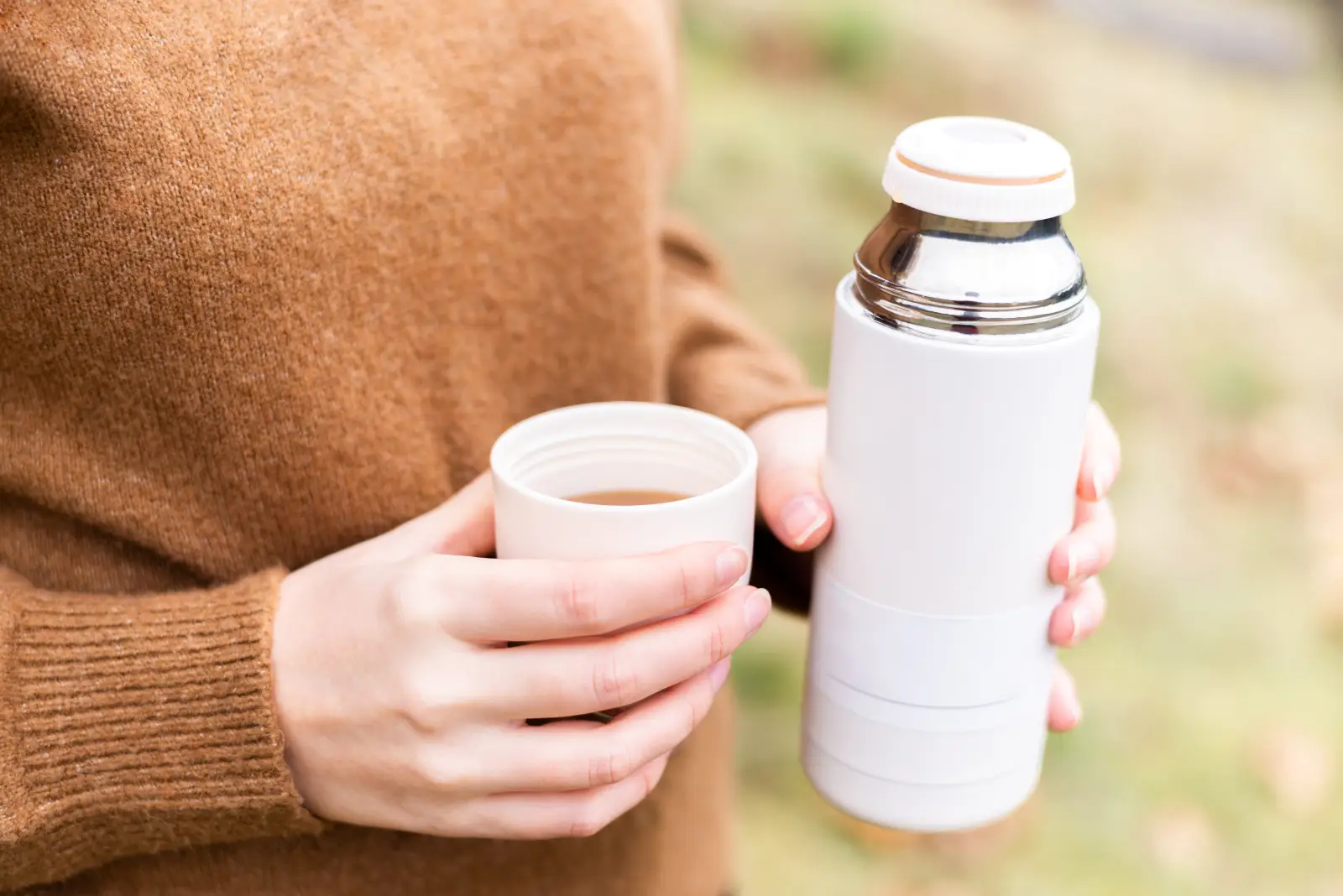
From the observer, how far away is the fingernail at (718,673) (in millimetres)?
664

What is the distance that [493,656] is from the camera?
0.58m

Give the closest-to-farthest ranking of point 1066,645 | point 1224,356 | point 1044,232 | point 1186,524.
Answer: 1. point 1044,232
2. point 1066,645
3. point 1186,524
4. point 1224,356

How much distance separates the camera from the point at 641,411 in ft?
2.27

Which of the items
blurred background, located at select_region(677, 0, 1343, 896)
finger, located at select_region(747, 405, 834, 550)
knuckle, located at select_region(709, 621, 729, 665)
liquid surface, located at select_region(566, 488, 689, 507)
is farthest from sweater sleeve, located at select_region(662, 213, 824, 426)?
blurred background, located at select_region(677, 0, 1343, 896)

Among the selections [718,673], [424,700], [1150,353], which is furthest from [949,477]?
[1150,353]

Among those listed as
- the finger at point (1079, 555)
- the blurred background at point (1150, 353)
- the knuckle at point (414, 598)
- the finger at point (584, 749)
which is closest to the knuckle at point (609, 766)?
the finger at point (584, 749)

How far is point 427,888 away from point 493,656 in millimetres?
257

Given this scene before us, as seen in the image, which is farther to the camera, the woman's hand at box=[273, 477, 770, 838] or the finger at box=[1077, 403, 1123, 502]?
the finger at box=[1077, 403, 1123, 502]

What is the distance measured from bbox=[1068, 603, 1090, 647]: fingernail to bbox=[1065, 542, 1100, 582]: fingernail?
0.03 meters

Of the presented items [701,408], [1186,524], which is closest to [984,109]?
[1186,524]

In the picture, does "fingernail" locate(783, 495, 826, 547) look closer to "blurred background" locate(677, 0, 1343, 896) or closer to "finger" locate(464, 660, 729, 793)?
"finger" locate(464, 660, 729, 793)

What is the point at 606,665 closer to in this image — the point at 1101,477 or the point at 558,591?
the point at 558,591

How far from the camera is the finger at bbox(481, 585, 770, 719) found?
0.58 meters

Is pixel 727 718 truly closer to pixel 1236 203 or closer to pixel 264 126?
pixel 264 126
